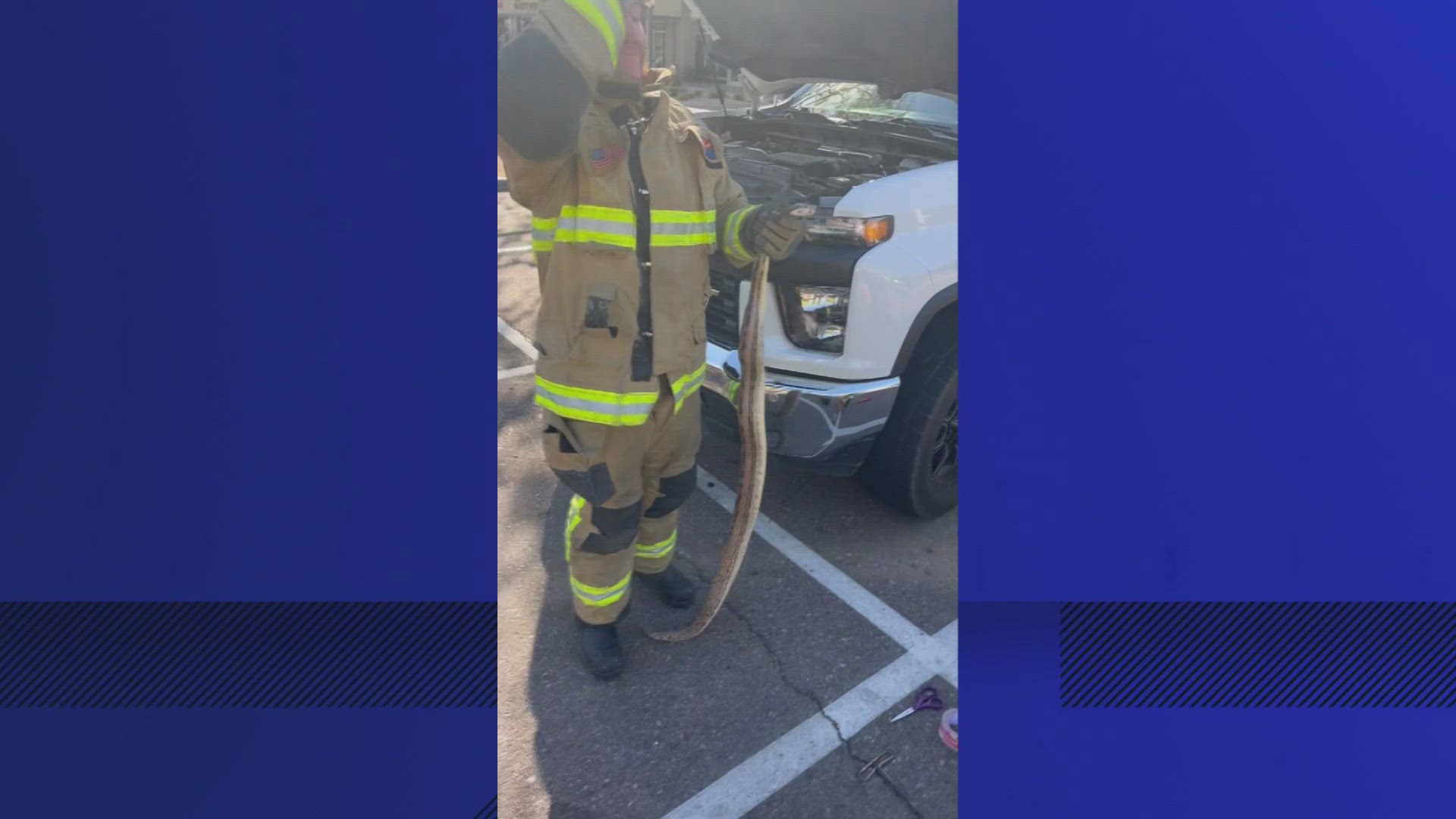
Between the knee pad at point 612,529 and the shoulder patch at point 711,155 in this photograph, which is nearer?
the shoulder patch at point 711,155

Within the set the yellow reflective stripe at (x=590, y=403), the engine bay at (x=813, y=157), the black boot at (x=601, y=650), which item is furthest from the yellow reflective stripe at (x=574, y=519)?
the engine bay at (x=813, y=157)

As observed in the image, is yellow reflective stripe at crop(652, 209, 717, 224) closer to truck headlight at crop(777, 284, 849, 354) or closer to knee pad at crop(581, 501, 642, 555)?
truck headlight at crop(777, 284, 849, 354)

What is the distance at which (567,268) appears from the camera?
2.05 m

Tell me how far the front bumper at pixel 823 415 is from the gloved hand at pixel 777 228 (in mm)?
575

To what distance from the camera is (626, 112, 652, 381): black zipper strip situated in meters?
2.08

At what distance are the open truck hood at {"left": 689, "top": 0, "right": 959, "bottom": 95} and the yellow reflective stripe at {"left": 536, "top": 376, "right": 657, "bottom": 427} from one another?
1.29 meters

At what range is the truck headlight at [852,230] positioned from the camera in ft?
8.71

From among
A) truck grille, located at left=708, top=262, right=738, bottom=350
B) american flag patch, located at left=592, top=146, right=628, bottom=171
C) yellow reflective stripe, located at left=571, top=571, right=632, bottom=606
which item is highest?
american flag patch, located at left=592, top=146, right=628, bottom=171

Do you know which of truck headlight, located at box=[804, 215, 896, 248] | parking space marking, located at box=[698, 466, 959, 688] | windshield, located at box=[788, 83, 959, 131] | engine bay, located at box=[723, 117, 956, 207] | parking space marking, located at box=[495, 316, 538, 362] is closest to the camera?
parking space marking, located at box=[698, 466, 959, 688]

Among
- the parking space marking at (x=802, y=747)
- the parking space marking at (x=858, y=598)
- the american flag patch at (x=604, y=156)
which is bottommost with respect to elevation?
the parking space marking at (x=802, y=747)

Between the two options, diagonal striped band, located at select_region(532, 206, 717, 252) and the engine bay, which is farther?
the engine bay

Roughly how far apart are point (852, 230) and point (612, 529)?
1.15m

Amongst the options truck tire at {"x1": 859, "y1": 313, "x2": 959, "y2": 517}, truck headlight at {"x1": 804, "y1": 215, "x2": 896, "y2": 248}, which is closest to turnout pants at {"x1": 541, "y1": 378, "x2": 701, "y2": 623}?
truck headlight at {"x1": 804, "y1": 215, "x2": 896, "y2": 248}

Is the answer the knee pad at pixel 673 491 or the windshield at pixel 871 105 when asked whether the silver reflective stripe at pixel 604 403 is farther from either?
the windshield at pixel 871 105
